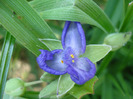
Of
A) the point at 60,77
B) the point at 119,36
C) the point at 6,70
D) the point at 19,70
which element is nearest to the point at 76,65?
the point at 60,77

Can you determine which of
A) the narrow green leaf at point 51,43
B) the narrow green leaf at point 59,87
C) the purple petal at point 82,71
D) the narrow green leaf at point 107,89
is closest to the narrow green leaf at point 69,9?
the narrow green leaf at point 51,43

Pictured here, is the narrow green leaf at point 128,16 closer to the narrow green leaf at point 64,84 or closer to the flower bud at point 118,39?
the flower bud at point 118,39

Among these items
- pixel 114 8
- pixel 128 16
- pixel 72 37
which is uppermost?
pixel 114 8

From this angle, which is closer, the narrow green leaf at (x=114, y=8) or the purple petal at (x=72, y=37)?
the purple petal at (x=72, y=37)

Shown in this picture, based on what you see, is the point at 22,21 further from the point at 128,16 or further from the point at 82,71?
the point at 128,16

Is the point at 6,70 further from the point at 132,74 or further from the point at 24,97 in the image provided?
the point at 132,74

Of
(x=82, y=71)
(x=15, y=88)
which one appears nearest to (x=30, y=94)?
(x=15, y=88)

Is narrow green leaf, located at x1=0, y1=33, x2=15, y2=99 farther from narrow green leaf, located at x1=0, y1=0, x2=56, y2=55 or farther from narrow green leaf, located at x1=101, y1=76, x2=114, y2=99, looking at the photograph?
narrow green leaf, located at x1=101, y1=76, x2=114, y2=99
